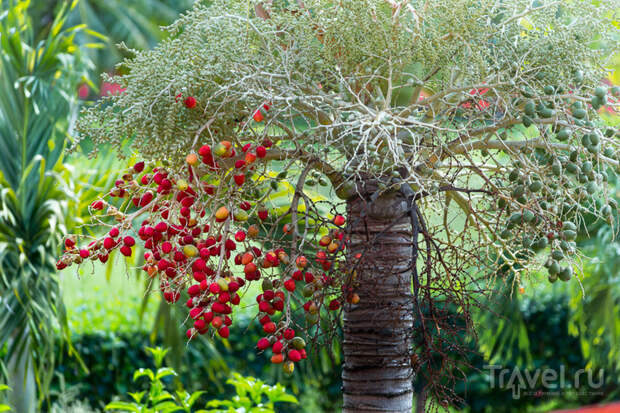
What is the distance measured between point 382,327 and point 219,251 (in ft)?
1.01

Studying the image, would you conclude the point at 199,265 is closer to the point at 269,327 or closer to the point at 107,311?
the point at 269,327

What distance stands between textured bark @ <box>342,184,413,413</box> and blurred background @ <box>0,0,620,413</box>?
68 millimetres

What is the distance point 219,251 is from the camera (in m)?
0.99

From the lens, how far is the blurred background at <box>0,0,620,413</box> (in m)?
2.40

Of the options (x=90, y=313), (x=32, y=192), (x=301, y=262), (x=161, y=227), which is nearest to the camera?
(x=301, y=262)

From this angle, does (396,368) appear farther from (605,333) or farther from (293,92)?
(605,333)

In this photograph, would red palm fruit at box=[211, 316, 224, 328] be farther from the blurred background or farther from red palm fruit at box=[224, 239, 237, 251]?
the blurred background

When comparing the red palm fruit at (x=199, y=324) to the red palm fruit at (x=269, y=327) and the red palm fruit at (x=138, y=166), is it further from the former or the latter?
the red palm fruit at (x=138, y=166)

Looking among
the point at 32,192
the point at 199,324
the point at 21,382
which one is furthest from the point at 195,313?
the point at 21,382

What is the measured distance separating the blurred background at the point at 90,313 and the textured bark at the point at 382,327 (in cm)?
7

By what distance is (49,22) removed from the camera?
6.67 metres

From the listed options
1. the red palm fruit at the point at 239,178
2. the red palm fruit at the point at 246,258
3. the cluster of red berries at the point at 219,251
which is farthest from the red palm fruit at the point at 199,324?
the red palm fruit at the point at 239,178

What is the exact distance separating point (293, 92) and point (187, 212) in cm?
26

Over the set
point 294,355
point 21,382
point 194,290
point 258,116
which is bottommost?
point 21,382
